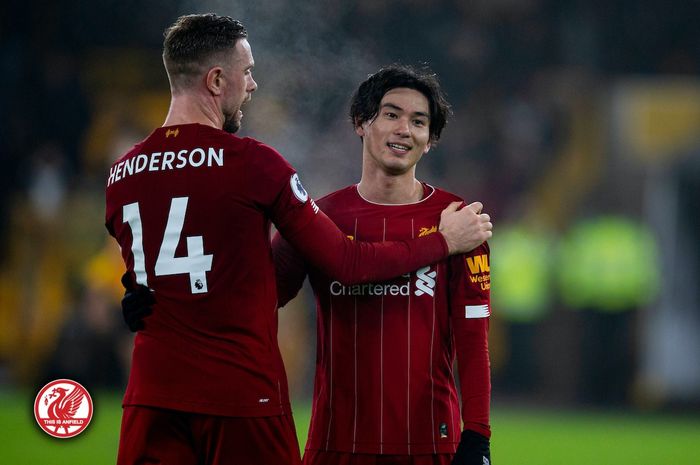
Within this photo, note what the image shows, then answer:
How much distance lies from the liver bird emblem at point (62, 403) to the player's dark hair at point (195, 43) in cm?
196

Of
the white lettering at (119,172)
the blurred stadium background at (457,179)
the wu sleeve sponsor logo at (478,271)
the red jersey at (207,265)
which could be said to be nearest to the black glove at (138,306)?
the red jersey at (207,265)

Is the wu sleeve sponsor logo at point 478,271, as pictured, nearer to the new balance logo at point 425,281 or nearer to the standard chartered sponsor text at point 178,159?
the new balance logo at point 425,281

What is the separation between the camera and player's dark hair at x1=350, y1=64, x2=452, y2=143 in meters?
3.98

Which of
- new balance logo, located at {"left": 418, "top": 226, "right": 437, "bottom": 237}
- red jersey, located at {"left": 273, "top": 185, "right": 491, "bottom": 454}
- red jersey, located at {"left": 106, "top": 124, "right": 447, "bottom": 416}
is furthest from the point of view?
new balance logo, located at {"left": 418, "top": 226, "right": 437, "bottom": 237}

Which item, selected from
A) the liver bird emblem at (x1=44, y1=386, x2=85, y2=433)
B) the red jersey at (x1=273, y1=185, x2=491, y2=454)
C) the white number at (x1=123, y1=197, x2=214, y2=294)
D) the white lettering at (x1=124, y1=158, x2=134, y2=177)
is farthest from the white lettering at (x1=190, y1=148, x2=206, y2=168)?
the liver bird emblem at (x1=44, y1=386, x2=85, y2=433)

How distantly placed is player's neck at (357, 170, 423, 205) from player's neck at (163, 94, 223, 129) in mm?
727

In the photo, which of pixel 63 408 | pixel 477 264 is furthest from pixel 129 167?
pixel 63 408

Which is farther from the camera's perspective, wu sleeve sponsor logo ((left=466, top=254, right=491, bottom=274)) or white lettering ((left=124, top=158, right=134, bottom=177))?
wu sleeve sponsor logo ((left=466, top=254, right=491, bottom=274))

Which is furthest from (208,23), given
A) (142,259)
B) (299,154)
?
(299,154)

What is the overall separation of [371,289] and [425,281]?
0.19 m

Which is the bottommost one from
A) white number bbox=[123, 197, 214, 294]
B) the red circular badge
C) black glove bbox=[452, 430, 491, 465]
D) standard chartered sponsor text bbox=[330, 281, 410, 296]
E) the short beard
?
black glove bbox=[452, 430, 491, 465]

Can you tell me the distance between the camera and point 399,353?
12.4 ft

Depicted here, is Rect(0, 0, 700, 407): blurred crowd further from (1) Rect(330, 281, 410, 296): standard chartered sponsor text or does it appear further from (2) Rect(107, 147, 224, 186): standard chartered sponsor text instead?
(2) Rect(107, 147, 224, 186): standard chartered sponsor text

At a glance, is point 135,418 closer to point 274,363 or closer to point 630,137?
point 274,363
